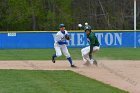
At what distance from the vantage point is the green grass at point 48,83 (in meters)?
12.0

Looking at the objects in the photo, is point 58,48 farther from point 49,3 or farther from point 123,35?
point 49,3

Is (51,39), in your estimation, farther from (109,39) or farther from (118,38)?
(118,38)

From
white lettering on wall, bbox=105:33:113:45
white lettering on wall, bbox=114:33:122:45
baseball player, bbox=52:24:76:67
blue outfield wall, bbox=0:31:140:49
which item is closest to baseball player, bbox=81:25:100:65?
baseball player, bbox=52:24:76:67

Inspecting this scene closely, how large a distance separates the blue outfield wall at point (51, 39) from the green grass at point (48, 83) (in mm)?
19650

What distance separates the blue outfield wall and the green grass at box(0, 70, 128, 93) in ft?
64.5

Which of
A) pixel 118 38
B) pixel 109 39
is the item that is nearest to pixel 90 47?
pixel 109 39

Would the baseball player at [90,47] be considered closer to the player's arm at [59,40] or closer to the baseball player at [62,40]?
the baseball player at [62,40]

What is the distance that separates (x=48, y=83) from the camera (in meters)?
13.5

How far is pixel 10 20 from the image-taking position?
177 ft

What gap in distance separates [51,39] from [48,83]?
23582 millimetres

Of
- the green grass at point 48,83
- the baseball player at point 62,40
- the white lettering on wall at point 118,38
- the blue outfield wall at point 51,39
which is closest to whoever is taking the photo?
the green grass at point 48,83

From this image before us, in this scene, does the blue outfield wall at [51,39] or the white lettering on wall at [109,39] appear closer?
the blue outfield wall at [51,39]

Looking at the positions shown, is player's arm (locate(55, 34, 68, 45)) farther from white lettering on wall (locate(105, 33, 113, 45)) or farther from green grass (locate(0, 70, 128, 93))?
white lettering on wall (locate(105, 33, 113, 45))

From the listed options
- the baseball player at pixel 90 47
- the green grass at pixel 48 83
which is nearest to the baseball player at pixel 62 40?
the baseball player at pixel 90 47
